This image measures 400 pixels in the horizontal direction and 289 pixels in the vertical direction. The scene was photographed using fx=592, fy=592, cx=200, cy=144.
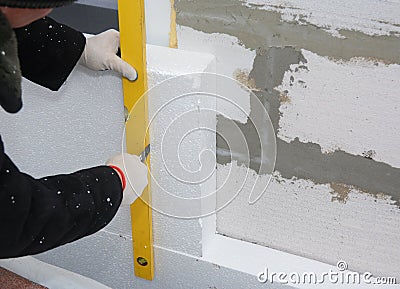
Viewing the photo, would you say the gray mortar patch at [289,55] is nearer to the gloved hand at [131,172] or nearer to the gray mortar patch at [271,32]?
the gray mortar patch at [271,32]

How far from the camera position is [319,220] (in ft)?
4.87

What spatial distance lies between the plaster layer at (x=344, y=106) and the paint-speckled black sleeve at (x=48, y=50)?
19.1 inches

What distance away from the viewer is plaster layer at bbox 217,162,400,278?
1.42m

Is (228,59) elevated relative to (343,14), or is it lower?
lower

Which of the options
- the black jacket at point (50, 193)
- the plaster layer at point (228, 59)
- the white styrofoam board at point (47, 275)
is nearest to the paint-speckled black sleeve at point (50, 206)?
the black jacket at point (50, 193)

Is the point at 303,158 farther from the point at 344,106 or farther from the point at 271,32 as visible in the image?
the point at 271,32

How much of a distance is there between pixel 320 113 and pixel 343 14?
0.78 feet

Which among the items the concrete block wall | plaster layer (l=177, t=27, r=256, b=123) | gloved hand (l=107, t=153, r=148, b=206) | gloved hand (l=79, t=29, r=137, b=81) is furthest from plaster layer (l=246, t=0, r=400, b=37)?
gloved hand (l=107, t=153, r=148, b=206)

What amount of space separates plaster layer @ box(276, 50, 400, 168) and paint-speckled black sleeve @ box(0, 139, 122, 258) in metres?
0.44

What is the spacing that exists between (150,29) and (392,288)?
0.87 metres

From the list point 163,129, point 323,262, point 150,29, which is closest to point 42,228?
point 163,129

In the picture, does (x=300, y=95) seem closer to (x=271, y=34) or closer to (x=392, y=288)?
(x=271, y=34)

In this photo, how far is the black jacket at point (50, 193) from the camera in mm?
1025

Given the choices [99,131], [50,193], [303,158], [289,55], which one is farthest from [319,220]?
[50,193]
